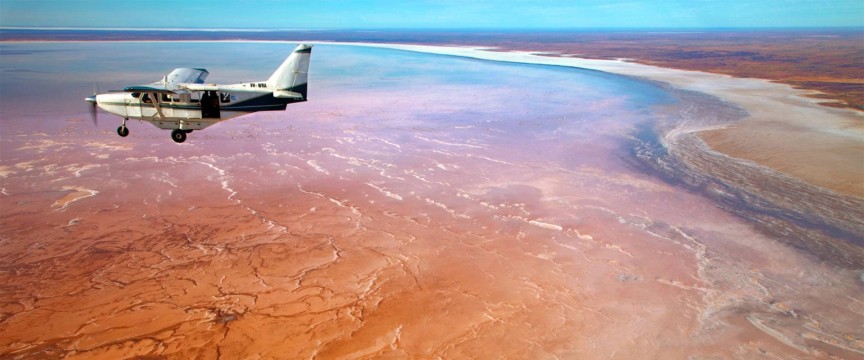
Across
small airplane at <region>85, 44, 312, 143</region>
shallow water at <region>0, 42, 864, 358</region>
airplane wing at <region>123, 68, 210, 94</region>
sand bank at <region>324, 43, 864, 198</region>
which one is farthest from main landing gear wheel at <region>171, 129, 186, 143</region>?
sand bank at <region>324, 43, 864, 198</region>

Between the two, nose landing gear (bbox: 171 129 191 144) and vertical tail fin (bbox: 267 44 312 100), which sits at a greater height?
vertical tail fin (bbox: 267 44 312 100)

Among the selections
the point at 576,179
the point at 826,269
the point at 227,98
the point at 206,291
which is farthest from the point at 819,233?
the point at 227,98

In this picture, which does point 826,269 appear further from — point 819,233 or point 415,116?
point 415,116

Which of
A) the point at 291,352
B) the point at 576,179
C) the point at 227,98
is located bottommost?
the point at 291,352

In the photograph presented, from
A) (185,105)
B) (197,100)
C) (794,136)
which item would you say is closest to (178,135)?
(185,105)

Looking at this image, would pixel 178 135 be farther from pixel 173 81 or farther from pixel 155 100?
pixel 173 81

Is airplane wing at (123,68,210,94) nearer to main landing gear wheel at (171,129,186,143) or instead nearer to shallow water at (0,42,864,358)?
main landing gear wheel at (171,129,186,143)
